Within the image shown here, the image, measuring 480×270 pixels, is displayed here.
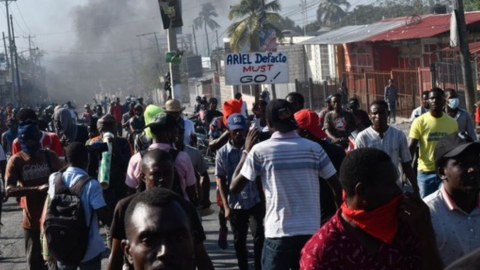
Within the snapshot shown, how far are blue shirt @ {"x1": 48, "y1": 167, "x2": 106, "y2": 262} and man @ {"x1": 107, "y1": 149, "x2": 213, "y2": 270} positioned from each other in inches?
34.7

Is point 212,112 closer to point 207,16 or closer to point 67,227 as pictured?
point 67,227

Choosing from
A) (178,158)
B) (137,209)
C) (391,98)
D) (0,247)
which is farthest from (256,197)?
(391,98)

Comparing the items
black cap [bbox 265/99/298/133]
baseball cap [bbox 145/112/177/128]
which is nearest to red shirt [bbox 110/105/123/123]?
baseball cap [bbox 145/112/177/128]

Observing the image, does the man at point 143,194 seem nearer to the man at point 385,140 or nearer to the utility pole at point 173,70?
the man at point 385,140

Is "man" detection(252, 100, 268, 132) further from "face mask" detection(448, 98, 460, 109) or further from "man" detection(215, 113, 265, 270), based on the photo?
"man" detection(215, 113, 265, 270)

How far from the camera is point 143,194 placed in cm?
354

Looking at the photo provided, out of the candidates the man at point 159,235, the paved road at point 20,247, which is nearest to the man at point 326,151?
the paved road at point 20,247

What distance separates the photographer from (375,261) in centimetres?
412

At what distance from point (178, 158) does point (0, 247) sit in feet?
19.3

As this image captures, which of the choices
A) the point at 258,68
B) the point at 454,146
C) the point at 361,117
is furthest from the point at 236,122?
the point at 258,68

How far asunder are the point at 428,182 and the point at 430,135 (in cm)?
48

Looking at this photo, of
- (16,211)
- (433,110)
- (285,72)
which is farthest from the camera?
(285,72)

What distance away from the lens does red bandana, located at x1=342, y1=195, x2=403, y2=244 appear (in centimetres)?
411

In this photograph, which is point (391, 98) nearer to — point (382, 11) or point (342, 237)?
point (342, 237)
